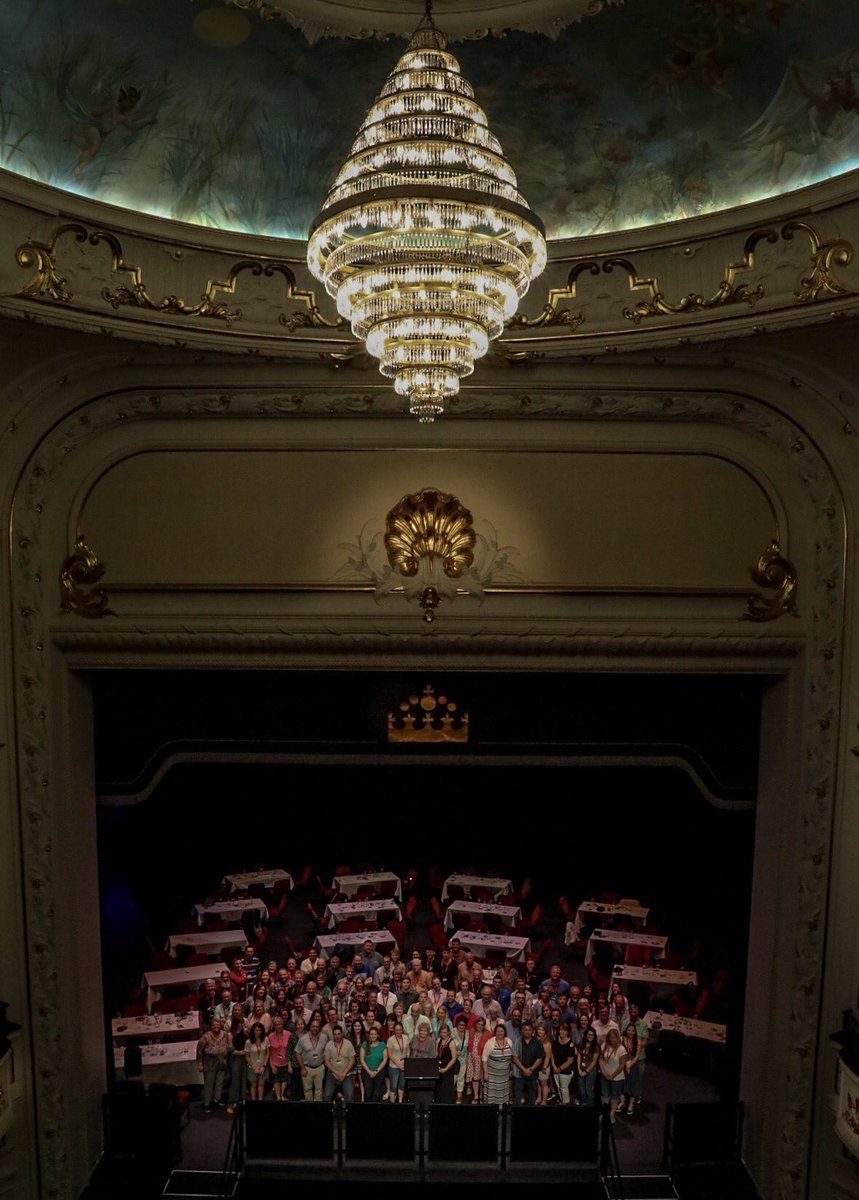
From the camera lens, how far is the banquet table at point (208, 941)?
10866 mm

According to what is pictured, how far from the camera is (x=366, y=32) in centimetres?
546

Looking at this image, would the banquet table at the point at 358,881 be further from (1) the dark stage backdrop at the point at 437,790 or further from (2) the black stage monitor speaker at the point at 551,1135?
(2) the black stage monitor speaker at the point at 551,1135

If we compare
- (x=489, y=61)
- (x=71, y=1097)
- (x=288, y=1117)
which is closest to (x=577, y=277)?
(x=489, y=61)

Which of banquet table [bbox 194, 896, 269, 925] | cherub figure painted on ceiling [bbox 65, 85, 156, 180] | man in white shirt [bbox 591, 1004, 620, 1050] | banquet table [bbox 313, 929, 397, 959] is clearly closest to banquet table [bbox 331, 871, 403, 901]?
banquet table [bbox 194, 896, 269, 925]

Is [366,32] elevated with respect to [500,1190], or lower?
elevated

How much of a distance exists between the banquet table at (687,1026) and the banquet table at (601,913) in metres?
2.42

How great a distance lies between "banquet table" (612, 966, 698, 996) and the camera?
389 inches

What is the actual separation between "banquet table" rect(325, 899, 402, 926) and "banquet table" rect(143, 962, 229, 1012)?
1.85 metres

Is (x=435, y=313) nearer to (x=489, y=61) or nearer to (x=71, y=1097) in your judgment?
(x=489, y=61)

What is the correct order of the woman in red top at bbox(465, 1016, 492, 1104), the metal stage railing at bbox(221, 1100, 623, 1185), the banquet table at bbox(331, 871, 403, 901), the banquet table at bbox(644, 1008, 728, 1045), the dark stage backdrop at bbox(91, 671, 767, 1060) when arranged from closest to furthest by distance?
the metal stage railing at bbox(221, 1100, 623, 1185)
the dark stage backdrop at bbox(91, 671, 767, 1060)
the woman in red top at bbox(465, 1016, 492, 1104)
the banquet table at bbox(644, 1008, 728, 1045)
the banquet table at bbox(331, 871, 403, 901)

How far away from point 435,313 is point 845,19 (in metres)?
3.62

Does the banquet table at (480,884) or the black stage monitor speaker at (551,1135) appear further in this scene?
the banquet table at (480,884)

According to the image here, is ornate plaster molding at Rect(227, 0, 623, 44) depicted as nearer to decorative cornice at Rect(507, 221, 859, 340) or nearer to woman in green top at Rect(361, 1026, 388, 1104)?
decorative cornice at Rect(507, 221, 859, 340)

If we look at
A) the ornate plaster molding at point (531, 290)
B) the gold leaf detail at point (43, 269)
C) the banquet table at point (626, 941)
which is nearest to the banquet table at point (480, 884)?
the banquet table at point (626, 941)
